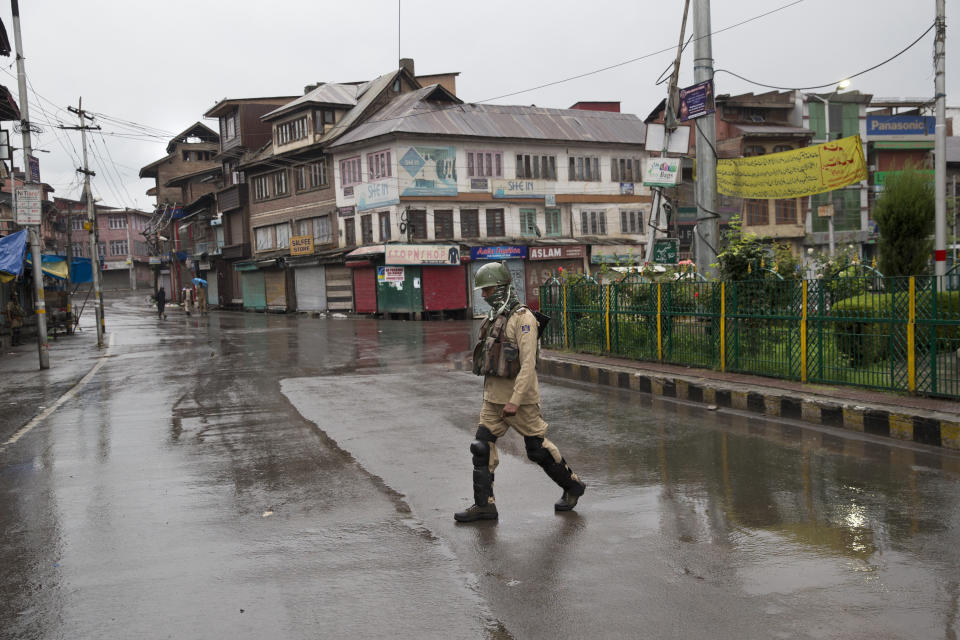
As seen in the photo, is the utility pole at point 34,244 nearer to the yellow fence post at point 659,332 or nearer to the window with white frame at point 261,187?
the yellow fence post at point 659,332

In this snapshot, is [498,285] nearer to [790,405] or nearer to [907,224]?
[790,405]

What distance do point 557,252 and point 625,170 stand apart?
23.9 ft

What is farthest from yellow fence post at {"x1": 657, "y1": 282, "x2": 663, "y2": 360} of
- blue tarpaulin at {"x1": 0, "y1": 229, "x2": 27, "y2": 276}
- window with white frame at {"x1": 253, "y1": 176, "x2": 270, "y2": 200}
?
window with white frame at {"x1": 253, "y1": 176, "x2": 270, "y2": 200}

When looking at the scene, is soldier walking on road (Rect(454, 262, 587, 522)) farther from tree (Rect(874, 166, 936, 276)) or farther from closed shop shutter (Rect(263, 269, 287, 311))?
closed shop shutter (Rect(263, 269, 287, 311))

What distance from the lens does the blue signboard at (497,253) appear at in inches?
1499

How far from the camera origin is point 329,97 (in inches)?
1677

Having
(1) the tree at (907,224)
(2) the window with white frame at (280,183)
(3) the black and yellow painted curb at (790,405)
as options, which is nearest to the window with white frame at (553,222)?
(2) the window with white frame at (280,183)

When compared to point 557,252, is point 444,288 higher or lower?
lower

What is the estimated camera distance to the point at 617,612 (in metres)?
3.93

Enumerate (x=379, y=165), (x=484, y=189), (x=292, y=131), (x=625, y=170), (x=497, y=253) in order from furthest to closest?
(x=625, y=170)
(x=292, y=131)
(x=484, y=189)
(x=497, y=253)
(x=379, y=165)

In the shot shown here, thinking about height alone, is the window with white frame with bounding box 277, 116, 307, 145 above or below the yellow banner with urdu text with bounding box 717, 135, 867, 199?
above

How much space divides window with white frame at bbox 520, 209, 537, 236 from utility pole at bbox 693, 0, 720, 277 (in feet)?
85.7

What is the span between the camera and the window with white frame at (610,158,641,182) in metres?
43.4

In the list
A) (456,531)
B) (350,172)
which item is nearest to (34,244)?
(456,531)
